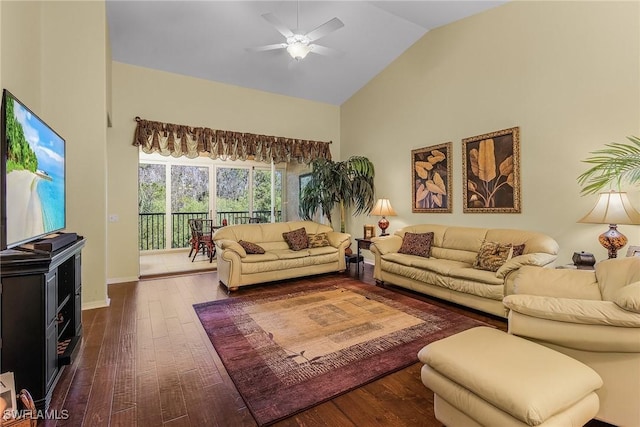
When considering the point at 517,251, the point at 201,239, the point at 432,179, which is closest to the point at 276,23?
the point at 432,179

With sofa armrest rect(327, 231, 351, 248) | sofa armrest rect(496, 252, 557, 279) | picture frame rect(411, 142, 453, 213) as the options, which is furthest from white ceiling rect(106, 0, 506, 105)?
sofa armrest rect(496, 252, 557, 279)

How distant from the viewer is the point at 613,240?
2.76m

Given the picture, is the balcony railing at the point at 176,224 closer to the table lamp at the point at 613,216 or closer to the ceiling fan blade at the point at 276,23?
the ceiling fan blade at the point at 276,23

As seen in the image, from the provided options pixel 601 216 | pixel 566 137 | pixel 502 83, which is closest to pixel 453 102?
pixel 502 83

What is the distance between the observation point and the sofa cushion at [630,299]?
1.41 m

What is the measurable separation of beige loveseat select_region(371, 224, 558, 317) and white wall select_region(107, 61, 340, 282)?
358cm

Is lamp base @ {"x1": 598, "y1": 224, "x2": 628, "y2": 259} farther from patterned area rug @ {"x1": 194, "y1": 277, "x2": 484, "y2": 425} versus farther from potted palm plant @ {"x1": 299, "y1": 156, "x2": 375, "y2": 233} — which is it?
potted palm plant @ {"x1": 299, "y1": 156, "x2": 375, "y2": 233}

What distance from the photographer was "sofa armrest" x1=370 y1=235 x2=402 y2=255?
174 inches

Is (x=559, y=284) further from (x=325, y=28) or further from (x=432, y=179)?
(x=325, y=28)

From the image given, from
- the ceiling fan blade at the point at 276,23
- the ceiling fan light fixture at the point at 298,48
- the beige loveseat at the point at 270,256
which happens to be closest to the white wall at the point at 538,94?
the beige loveseat at the point at 270,256

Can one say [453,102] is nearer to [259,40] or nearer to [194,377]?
[259,40]

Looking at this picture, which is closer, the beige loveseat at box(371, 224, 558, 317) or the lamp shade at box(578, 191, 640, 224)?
the lamp shade at box(578, 191, 640, 224)

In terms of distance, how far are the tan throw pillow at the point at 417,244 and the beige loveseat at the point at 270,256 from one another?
45.8 inches

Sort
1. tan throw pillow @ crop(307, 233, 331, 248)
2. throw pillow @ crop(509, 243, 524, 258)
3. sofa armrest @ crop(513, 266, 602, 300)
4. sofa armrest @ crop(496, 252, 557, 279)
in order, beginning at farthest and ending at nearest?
tan throw pillow @ crop(307, 233, 331, 248), throw pillow @ crop(509, 243, 524, 258), sofa armrest @ crop(496, 252, 557, 279), sofa armrest @ crop(513, 266, 602, 300)
